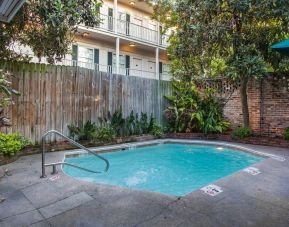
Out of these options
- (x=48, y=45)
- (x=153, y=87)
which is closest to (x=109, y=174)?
(x=48, y=45)

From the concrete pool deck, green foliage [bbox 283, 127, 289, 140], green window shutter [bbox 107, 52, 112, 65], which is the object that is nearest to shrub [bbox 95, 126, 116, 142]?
the concrete pool deck

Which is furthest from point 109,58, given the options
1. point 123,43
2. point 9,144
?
point 9,144

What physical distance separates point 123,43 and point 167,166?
13.2 m

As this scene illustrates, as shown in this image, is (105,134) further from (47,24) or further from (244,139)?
(244,139)

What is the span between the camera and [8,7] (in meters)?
4.16

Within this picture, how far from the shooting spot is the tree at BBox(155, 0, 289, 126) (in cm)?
855

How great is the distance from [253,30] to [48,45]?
721cm

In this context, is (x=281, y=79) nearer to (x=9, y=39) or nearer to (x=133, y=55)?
(x=9, y=39)

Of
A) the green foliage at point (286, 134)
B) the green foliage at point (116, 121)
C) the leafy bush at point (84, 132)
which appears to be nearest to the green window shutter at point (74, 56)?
the green foliage at point (116, 121)

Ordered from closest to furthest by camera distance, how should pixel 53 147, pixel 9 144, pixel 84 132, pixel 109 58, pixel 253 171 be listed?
1. pixel 253 171
2. pixel 9 144
3. pixel 53 147
4. pixel 84 132
5. pixel 109 58

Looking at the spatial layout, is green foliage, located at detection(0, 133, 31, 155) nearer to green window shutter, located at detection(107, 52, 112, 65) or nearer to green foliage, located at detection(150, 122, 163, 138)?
green foliage, located at detection(150, 122, 163, 138)

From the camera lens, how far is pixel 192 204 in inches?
147

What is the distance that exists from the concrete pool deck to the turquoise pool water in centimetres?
139

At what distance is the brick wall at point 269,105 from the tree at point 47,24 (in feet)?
23.1
